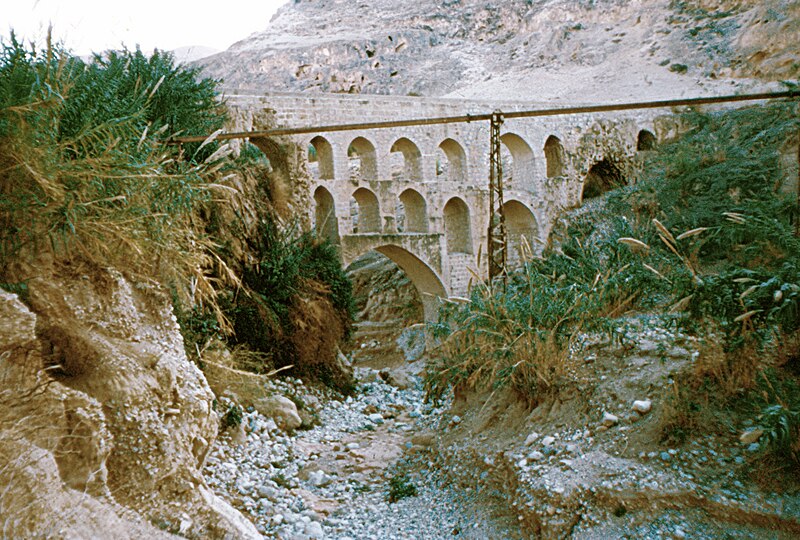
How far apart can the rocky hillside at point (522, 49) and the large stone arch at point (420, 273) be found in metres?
8.96

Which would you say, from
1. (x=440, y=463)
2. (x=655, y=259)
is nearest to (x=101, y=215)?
(x=440, y=463)

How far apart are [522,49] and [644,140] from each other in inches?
334

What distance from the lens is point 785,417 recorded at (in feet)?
8.94

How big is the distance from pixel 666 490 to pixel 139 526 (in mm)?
2529

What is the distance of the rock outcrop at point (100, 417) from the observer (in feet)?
7.14

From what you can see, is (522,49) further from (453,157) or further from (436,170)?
(436,170)

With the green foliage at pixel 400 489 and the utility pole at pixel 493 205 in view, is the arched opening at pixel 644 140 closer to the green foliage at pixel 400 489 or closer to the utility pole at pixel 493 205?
the utility pole at pixel 493 205

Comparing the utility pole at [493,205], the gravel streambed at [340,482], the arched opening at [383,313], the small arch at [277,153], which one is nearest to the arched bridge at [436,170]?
the small arch at [277,153]

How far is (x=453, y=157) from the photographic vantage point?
1402cm

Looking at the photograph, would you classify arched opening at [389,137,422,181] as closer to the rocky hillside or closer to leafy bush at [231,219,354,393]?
leafy bush at [231,219,354,393]

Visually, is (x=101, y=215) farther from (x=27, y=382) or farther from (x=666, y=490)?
(x=666, y=490)

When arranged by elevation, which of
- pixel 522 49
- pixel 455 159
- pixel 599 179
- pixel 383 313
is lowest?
pixel 383 313

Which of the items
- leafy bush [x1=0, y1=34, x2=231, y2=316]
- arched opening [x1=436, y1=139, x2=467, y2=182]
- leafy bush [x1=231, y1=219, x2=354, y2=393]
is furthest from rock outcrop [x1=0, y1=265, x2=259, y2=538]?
arched opening [x1=436, y1=139, x2=467, y2=182]

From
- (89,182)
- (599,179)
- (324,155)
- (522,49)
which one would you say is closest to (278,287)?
(89,182)
